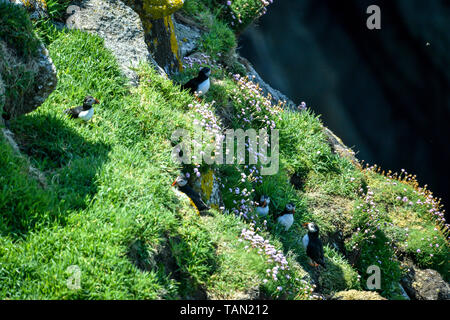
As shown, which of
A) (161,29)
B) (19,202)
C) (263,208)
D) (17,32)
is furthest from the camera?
(161,29)

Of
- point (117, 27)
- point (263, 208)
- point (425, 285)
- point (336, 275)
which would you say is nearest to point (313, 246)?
point (336, 275)

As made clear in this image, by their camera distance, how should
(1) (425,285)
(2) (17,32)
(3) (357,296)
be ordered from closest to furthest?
(2) (17,32) < (3) (357,296) < (1) (425,285)

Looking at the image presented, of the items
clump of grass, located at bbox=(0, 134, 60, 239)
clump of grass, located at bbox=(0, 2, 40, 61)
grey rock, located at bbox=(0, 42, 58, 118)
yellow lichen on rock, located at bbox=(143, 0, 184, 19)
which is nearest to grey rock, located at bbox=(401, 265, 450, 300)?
yellow lichen on rock, located at bbox=(143, 0, 184, 19)

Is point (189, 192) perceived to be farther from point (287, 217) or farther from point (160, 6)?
point (160, 6)

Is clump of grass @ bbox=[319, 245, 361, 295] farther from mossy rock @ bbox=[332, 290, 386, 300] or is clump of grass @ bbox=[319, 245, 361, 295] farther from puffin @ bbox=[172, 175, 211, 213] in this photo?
puffin @ bbox=[172, 175, 211, 213]

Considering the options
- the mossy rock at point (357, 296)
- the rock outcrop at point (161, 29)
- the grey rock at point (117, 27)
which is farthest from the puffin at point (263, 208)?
the rock outcrop at point (161, 29)
